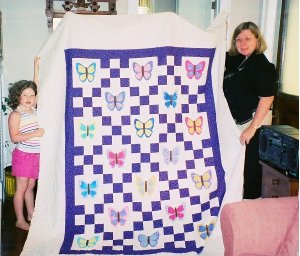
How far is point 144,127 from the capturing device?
221 cm

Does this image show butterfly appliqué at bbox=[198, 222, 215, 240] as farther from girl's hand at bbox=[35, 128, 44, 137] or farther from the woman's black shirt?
girl's hand at bbox=[35, 128, 44, 137]

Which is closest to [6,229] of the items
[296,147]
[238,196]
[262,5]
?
[238,196]

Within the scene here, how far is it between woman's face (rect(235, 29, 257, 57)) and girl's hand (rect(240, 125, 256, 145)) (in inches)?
20.9

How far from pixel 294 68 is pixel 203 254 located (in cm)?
178

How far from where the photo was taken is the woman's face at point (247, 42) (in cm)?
238

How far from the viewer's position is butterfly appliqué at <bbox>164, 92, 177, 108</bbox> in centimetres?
222

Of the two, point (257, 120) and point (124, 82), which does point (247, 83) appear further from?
point (124, 82)

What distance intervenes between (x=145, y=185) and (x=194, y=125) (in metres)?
0.49

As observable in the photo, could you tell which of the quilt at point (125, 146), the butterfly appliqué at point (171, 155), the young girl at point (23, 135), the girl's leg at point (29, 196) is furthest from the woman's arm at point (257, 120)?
the girl's leg at point (29, 196)

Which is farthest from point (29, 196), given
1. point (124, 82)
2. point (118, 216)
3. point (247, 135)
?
point (247, 135)

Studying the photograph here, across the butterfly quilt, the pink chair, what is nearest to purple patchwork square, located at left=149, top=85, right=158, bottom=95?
the butterfly quilt

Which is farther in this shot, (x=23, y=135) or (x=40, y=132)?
(x=23, y=135)

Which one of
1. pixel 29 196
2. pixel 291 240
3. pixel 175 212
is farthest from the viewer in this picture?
pixel 29 196

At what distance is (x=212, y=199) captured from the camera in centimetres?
228
